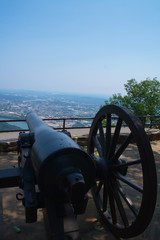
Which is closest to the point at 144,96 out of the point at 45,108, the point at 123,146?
the point at 45,108

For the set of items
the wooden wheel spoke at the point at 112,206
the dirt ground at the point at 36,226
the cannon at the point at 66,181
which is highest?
the cannon at the point at 66,181

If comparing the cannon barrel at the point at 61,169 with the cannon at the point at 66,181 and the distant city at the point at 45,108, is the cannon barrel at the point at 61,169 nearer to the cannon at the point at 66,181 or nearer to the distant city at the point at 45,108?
the cannon at the point at 66,181

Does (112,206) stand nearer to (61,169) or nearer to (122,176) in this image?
(122,176)

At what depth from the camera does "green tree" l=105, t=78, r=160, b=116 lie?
2292cm

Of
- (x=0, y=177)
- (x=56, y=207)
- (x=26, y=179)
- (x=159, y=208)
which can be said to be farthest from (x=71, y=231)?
(x=159, y=208)

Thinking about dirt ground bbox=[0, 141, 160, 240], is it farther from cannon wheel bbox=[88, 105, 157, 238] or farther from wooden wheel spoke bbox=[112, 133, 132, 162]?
wooden wheel spoke bbox=[112, 133, 132, 162]

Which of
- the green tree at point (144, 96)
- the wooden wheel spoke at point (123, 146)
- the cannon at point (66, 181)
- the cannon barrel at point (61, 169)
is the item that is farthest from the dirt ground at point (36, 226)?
the green tree at point (144, 96)

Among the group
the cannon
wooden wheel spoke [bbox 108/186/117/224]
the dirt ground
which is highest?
the cannon

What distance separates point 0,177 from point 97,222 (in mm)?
1544

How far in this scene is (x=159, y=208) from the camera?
3.28 m

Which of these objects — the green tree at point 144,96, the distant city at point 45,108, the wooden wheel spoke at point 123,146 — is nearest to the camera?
the wooden wheel spoke at point 123,146

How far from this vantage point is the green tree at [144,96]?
22922 millimetres

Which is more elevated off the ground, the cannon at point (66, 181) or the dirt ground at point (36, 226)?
the cannon at point (66, 181)

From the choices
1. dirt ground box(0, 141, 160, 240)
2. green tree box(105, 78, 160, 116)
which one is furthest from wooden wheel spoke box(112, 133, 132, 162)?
green tree box(105, 78, 160, 116)
